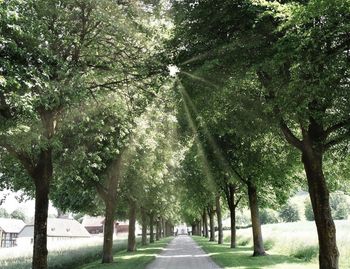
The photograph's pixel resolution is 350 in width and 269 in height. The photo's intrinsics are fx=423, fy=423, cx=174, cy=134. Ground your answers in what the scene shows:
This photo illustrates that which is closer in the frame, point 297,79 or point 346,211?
point 297,79

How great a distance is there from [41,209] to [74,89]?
5849 mm

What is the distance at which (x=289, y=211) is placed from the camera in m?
175

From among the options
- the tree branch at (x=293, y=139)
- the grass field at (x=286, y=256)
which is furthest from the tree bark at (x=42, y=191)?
the tree branch at (x=293, y=139)

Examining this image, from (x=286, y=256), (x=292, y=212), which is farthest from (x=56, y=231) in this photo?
(x=292, y=212)

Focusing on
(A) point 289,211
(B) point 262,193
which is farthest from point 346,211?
(B) point 262,193

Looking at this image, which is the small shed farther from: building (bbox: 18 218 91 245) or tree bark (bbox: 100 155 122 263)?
tree bark (bbox: 100 155 122 263)

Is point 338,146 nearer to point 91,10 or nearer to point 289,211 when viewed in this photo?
point 91,10

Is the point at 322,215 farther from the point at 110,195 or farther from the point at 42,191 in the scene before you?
the point at 110,195

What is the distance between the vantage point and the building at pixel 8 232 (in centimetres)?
9444

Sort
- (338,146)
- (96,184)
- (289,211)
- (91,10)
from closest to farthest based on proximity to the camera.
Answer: (91,10)
(338,146)
(96,184)
(289,211)

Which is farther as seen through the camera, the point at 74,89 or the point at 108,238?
the point at 108,238

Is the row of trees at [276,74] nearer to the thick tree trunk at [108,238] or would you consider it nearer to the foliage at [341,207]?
the thick tree trunk at [108,238]

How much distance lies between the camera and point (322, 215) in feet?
48.5

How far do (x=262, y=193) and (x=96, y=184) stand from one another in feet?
48.7
